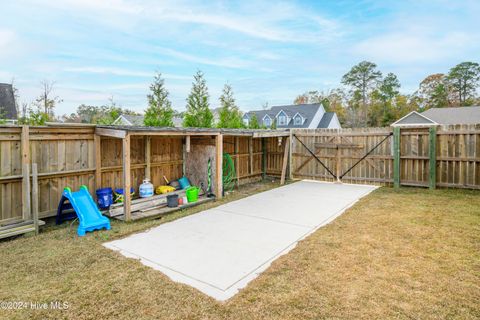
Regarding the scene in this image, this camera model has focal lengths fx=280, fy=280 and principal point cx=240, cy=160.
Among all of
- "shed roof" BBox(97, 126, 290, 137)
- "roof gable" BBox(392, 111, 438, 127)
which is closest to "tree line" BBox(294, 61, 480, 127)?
"roof gable" BBox(392, 111, 438, 127)

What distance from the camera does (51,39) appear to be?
12.1 m

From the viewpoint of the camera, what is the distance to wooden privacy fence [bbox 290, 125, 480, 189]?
8.06 meters

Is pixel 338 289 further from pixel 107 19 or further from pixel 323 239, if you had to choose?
pixel 107 19

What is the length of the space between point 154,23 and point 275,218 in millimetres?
9628

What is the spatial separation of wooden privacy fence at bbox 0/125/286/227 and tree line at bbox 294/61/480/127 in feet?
114

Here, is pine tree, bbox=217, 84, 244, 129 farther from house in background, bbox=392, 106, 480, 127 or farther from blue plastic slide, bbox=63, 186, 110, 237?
house in background, bbox=392, 106, 480, 127

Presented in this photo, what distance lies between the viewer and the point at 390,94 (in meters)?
36.7

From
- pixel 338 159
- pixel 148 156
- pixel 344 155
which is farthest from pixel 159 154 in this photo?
pixel 344 155

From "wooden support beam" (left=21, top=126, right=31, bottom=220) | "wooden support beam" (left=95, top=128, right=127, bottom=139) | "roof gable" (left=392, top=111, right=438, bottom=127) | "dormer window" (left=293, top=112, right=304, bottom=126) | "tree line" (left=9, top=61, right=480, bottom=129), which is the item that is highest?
"tree line" (left=9, top=61, right=480, bottom=129)

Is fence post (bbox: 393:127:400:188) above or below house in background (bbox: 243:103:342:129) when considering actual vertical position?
below

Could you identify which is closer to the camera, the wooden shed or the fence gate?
the wooden shed

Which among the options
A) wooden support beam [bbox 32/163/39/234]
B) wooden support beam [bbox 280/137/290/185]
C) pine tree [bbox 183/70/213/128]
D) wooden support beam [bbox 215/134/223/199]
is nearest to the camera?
wooden support beam [bbox 32/163/39/234]

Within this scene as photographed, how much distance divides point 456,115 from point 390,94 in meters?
13.1

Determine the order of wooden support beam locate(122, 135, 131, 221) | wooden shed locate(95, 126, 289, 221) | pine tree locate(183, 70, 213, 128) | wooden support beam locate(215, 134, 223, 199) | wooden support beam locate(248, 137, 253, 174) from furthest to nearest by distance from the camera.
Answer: pine tree locate(183, 70, 213, 128) < wooden support beam locate(248, 137, 253, 174) < wooden support beam locate(215, 134, 223, 199) < wooden shed locate(95, 126, 289, 221) < wooden support beam locate(122, 135, 131, 221)
